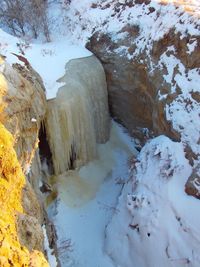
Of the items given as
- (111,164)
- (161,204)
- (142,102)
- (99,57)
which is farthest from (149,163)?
(99,57)

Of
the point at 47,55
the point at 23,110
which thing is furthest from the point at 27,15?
the point at 23,110

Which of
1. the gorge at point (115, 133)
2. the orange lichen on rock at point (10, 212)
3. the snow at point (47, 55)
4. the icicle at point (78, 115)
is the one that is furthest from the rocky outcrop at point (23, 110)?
the orange lichen on rock at point (10, 212)

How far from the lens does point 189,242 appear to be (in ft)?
23.1

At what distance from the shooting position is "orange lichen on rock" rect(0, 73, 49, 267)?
2.92 metres

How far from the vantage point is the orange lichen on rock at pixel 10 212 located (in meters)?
2.92

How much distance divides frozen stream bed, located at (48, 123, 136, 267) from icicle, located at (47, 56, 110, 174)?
1.16 ft

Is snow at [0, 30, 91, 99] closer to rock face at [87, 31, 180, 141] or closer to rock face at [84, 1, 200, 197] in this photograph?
rock face at [87, 31, 180, 141]

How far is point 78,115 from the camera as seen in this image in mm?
9477

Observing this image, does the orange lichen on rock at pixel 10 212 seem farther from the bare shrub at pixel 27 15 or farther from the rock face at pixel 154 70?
the bare shrub at pixel 27 15

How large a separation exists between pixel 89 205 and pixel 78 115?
87.1 inches

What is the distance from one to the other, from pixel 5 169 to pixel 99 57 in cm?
803

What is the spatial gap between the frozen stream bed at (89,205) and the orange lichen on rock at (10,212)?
4216mm

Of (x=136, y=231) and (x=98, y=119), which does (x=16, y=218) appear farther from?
(x=98, y=119)

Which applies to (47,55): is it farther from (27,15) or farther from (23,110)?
(23,110)
